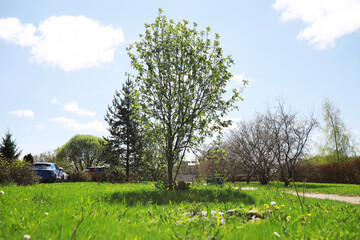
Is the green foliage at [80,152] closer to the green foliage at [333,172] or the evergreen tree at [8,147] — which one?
the evergreen tree at [8,147]

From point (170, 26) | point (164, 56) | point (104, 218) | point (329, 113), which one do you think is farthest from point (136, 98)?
point (329, 113)

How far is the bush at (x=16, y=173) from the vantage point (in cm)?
1086

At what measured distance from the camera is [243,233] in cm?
333

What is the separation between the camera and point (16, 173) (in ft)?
37.4

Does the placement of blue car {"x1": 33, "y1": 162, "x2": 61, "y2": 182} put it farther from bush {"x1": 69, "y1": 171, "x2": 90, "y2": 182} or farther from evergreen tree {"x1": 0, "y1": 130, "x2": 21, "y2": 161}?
evergreen tree {"x1": 0, "y1": 130, "x2": 21, "y2": 161}

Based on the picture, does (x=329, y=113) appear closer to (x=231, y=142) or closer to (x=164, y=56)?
(x=231, y=142)

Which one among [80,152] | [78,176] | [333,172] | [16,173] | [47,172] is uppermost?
[80,152]

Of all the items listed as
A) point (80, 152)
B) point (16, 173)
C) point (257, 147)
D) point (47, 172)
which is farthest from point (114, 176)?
point (80, 152)

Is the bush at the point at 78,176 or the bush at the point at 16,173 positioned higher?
the bush at the point at 16,173

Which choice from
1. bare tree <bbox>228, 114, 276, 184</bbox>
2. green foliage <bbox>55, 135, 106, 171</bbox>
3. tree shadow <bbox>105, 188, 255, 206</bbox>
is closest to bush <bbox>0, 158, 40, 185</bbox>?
tree shadow <bbox>105, 188, 255, 206</bbox>

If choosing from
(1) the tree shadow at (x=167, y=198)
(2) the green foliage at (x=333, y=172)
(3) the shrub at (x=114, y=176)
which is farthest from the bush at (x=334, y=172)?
(1) the tree shadow at (x=167, y=198)

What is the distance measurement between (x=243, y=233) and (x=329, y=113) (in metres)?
35.8

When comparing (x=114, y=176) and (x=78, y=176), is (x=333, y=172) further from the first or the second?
(x=78, y=176)

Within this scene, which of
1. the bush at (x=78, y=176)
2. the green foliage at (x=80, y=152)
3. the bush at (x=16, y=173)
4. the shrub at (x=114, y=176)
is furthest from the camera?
the green foliage at (x=80, y=152)
